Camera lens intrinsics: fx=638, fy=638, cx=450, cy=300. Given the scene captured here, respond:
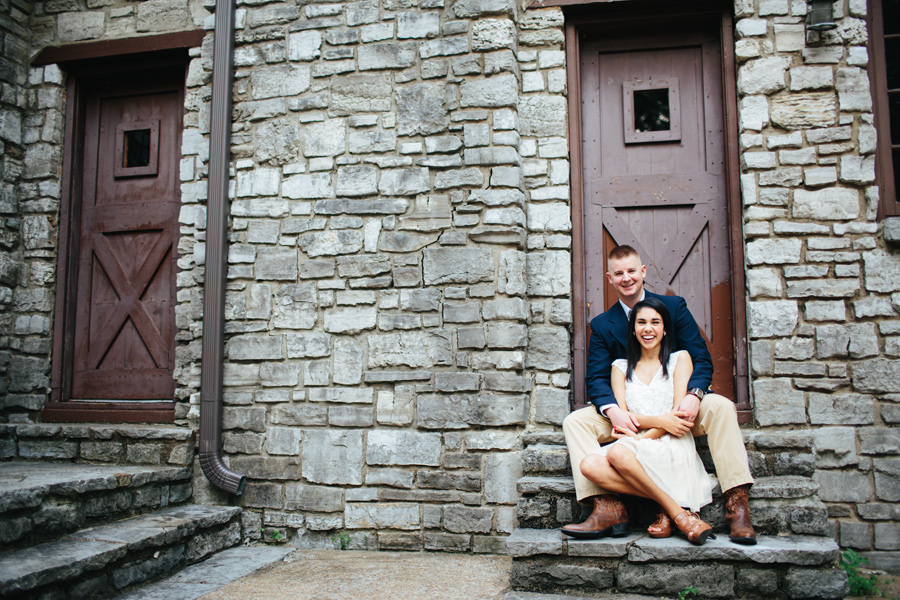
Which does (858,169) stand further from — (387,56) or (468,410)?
(387,56)

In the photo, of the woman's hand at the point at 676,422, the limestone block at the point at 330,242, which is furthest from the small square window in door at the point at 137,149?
the woman's hand at the point at 676,422

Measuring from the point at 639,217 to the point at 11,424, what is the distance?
4681 millimetres

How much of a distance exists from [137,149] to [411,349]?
9.38 feet

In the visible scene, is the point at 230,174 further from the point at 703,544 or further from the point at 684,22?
the point at 703,544

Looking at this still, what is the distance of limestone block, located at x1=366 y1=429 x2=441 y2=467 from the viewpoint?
3.94 meters

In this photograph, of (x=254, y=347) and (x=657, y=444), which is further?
(x=254, y=347)

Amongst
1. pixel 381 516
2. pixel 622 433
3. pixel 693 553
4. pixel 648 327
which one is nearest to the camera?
pixel 693 553

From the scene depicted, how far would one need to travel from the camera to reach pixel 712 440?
3.12 meters

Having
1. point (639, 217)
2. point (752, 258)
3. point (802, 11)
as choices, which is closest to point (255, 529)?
point (639, 217)

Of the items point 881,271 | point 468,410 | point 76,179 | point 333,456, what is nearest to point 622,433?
point 468,410

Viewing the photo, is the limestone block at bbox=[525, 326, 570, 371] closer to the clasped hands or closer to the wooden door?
the clasped hands

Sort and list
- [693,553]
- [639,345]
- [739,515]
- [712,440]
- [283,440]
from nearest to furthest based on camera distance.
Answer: [693,553], [739,515], [712,440], [639,345], [283,440]

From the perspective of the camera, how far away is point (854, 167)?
388cm

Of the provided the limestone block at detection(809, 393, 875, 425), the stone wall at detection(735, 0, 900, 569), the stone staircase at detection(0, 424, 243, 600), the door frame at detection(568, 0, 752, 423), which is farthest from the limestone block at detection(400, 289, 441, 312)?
the limestone block at detection(809, 393, 875, 425)
